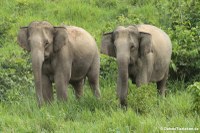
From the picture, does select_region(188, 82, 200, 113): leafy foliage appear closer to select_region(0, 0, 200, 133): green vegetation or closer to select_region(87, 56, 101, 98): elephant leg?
select_region(0, 0, 200, 133): green vegetation

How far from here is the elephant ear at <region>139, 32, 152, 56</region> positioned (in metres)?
7.92

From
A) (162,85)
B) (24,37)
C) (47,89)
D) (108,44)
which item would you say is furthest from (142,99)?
(162,85)

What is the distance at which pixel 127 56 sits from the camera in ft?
24.6

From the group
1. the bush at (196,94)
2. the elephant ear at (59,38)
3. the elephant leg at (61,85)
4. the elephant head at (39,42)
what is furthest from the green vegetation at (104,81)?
the elephant ear at (59,38)

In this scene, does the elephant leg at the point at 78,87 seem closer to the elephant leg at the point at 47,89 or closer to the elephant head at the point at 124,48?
the elephant leg at the point at 47,89

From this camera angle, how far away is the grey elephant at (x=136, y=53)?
7.53m

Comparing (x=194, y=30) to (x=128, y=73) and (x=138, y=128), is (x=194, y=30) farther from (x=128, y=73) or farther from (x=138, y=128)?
(x=138, y=128)

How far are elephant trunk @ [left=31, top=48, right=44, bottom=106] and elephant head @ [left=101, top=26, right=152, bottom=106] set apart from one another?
98 centimetres

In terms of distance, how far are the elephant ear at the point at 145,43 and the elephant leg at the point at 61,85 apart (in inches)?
44.2

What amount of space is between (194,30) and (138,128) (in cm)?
426

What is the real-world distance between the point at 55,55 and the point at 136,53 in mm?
1107

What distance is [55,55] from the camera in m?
8.06

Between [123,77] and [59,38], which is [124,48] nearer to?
[123,77]

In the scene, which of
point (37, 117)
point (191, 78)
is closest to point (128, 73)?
point (37, 117)
